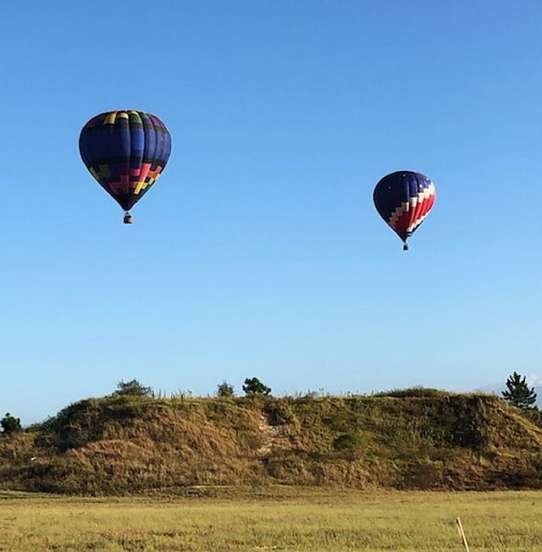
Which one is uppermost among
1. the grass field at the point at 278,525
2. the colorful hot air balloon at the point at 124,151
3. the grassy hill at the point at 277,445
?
the colorful hot air balloon at the point at 124,151

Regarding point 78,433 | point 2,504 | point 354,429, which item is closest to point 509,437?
point 354,429

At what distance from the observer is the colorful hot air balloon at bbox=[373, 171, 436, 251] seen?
2653 inches

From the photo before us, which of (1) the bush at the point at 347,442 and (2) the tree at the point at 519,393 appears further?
(2) the tree at the point at 519,393

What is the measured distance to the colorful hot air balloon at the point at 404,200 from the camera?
67.4m

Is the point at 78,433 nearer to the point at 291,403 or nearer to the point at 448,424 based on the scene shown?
the point at 291,403

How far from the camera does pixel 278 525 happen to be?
Answer: 31.3m

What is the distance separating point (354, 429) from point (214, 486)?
52.7ft

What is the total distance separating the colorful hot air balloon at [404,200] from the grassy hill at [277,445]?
1447cm

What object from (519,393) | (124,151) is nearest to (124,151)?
(124,151)

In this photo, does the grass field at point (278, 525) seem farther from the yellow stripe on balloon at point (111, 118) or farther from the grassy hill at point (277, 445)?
the yellow stripe on balloon at point (111, 118)

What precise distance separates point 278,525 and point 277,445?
3673 cm

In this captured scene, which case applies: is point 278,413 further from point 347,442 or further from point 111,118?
point 111,118

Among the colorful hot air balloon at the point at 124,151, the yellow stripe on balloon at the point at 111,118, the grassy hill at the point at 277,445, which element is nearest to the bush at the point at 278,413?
the grassy hill at the point at 277,445

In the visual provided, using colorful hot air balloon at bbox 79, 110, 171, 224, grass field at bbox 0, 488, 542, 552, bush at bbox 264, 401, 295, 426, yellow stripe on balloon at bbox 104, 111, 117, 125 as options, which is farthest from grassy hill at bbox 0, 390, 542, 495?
yellow stripe on balloon at bbox 104, 111, 117, 125
